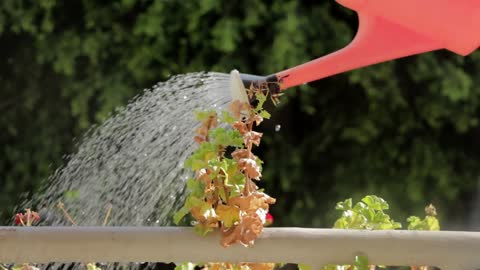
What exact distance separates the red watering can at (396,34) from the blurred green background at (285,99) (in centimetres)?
158

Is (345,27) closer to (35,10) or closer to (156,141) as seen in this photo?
(35,10)

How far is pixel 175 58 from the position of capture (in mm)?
3400

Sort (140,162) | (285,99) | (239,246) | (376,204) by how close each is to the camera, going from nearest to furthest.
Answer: (239,246), (376,204), (140,162), (285,99)

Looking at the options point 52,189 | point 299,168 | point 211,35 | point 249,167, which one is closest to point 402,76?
point 299,168

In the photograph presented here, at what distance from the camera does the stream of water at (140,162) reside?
175 centimetres

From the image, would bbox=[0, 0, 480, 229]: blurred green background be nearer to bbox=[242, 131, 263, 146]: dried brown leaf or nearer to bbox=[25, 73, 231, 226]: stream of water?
bbox=[25, 73, 231, 226]: stream of water

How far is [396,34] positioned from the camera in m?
1.60

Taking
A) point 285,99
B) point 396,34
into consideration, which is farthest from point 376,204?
point 285,99

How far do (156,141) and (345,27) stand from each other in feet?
5.58

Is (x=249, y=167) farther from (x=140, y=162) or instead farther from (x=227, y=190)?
(x=140, y=162)

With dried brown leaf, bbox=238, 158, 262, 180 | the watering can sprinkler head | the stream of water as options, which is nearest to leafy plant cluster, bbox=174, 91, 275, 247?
dried brown leaf, bbox=238, 158, 262, 180

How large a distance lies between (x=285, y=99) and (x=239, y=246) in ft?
6.79

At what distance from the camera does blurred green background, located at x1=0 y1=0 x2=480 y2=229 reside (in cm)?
330

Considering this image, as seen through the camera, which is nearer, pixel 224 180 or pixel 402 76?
pixel 224 180
